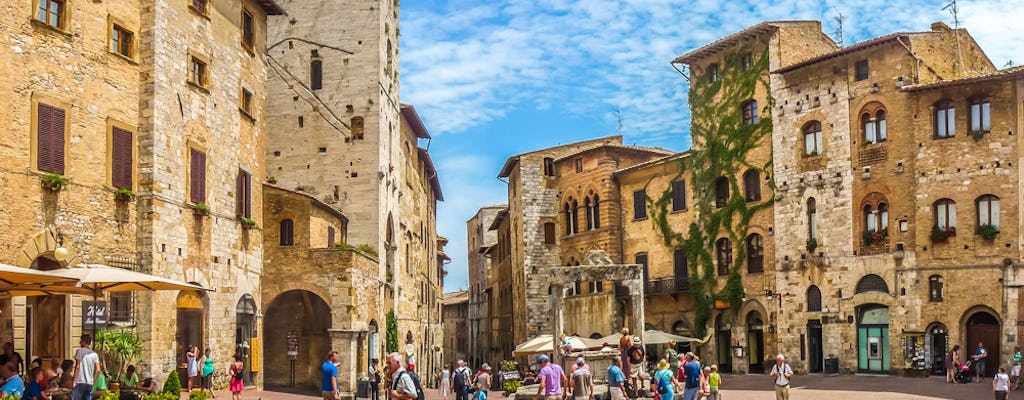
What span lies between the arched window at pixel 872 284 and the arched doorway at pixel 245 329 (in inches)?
894

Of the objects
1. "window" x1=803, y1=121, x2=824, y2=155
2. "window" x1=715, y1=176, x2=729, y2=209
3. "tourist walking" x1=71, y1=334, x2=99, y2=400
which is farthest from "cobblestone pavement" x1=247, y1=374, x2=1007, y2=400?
"tourist walking" x1=71, y1=334, x2=99, y2=400

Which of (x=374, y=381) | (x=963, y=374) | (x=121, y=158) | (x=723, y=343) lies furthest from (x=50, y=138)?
(x=723, y=343)

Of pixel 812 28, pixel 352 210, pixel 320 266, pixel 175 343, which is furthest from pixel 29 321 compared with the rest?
pixel 812 28

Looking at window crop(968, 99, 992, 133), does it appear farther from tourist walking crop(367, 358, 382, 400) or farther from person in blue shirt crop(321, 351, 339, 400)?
person in blue shirt crop(321, 351, 339, 400)

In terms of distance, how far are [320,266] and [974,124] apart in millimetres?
23430

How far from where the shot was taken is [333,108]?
45000mm

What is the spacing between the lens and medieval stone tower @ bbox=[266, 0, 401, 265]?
44.4 metres

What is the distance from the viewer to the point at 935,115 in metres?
40.9

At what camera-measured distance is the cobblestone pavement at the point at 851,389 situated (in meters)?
33.3

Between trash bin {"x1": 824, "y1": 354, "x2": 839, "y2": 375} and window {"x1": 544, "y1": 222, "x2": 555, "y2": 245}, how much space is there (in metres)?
19.6

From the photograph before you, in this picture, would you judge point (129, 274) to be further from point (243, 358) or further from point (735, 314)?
point (735, 314)

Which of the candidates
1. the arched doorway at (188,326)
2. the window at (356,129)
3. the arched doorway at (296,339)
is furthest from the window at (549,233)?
the arched doorway at (188,326)

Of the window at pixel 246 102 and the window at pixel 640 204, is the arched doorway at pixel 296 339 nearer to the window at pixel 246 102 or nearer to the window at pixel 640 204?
the window at pixel 246 102

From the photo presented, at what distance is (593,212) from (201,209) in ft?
96.2
